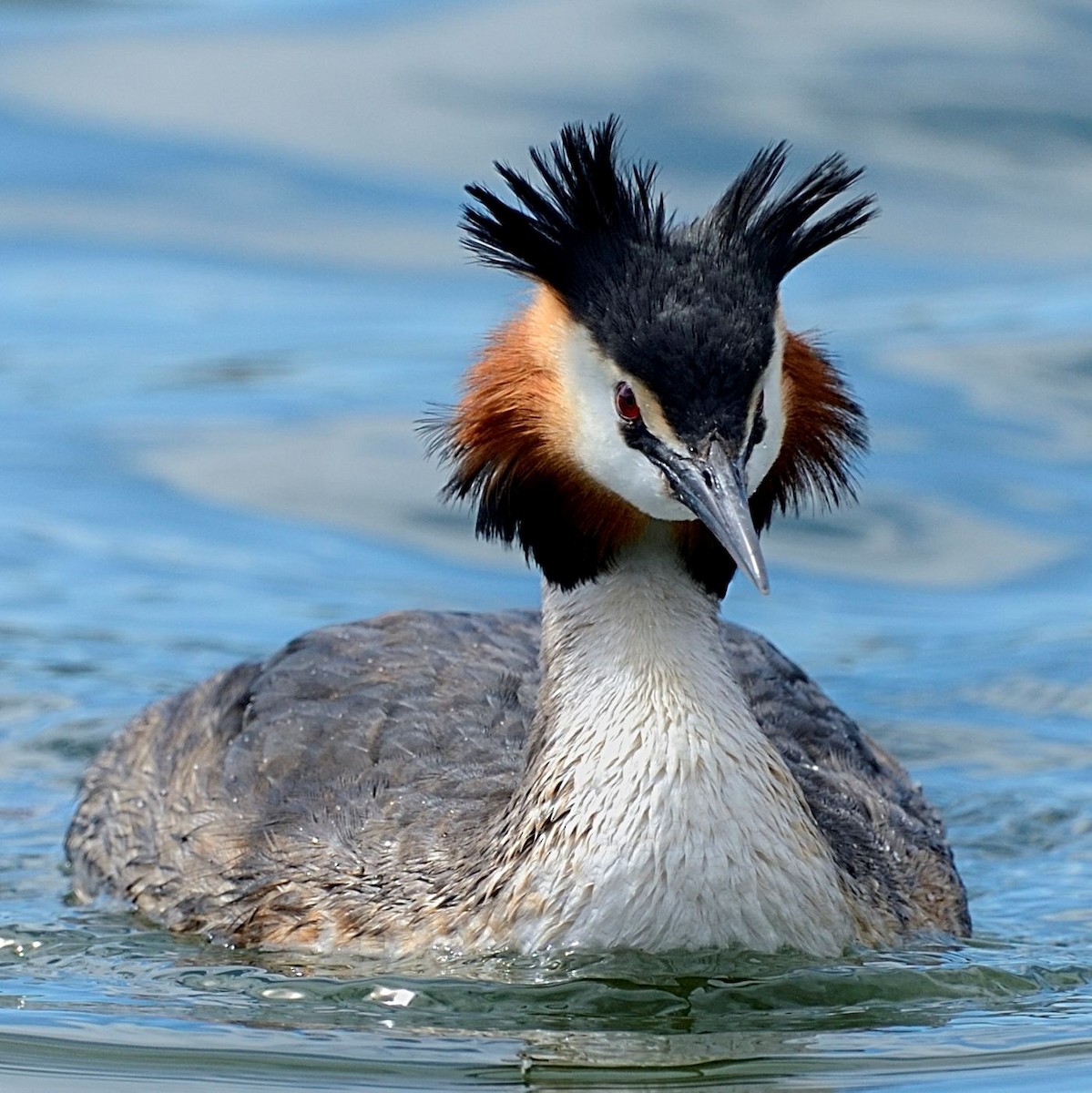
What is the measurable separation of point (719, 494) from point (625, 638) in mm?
798

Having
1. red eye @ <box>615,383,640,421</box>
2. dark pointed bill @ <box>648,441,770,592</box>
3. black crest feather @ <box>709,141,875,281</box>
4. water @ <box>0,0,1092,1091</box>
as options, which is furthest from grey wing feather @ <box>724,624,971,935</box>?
black crest feather @ <box>709,141,875,281</box>

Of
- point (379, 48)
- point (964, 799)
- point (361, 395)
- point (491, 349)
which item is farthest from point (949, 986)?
point (379, 48)

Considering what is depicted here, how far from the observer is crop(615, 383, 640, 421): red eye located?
679cm

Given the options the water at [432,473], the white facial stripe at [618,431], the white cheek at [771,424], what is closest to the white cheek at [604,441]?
the white facial stripe at [618,431]

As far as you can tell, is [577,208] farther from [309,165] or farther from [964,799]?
[309,165]

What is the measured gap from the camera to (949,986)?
743cm

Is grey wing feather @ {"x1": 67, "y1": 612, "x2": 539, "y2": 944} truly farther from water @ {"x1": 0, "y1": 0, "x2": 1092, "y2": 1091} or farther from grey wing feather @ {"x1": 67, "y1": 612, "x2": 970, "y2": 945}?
water @ {"x1": 0, "y1": 0, "x2": 1092, "y2": 1091}

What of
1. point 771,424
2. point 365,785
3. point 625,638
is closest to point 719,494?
point 771,424

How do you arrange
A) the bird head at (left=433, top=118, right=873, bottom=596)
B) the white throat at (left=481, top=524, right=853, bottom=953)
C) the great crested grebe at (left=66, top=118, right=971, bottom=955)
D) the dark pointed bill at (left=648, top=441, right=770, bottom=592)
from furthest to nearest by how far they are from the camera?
the white throat at (left=481, top=524, right=853, bottom=953), the great crested grebe at (left=66, top=118, right=971, bottom=955), the bird head at (left=433, top=118, right=873, bottom=596), the dark pointed bill at (left=648, top=441, right=770, bottom=592)

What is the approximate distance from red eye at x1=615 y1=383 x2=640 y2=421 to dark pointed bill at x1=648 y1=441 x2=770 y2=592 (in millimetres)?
114

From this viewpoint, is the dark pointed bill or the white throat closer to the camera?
the dark pointed bill

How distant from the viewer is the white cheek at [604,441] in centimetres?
683

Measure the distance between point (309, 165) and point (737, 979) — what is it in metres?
10.5

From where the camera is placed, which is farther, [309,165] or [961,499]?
A: [309,165]
